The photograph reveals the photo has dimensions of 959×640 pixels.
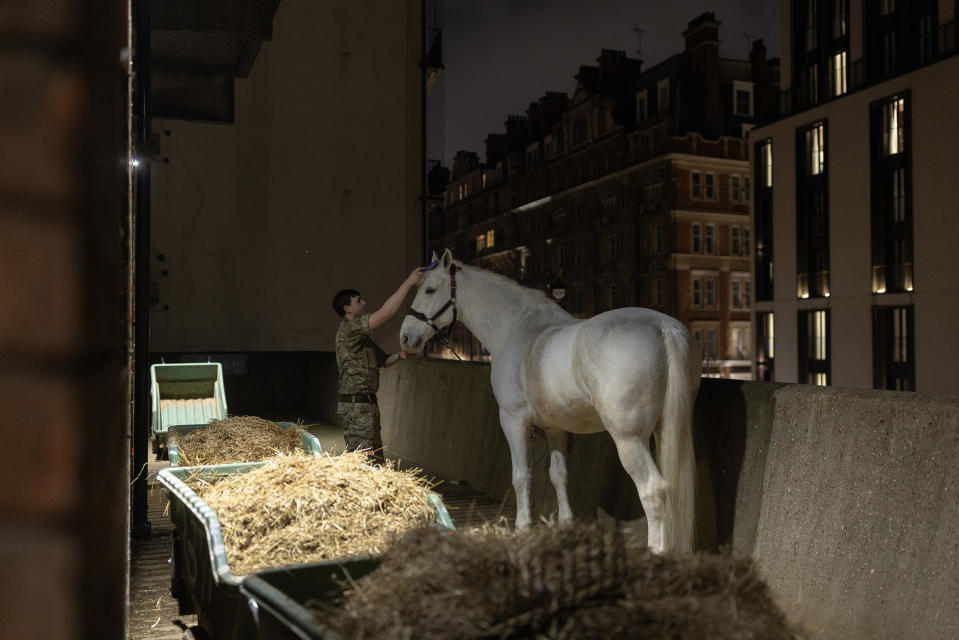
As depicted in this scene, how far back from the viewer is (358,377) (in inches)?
263

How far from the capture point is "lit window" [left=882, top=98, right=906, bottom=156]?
3195 centimetres

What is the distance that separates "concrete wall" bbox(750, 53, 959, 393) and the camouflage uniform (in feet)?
89.2

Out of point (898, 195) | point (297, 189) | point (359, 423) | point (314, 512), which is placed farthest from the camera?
point (898, 195)

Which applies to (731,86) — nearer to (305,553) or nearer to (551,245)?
(551,245)

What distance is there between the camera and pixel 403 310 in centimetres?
1806

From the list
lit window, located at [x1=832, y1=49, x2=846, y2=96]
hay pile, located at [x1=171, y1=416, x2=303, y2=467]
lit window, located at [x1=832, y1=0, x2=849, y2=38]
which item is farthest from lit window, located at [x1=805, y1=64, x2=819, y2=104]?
hay pile, located at [x1=171, y1=416, x2=303, y2=467]

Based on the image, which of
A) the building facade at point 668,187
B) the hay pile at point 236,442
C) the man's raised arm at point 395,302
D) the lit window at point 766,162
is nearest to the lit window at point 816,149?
the lit window at point 766,162

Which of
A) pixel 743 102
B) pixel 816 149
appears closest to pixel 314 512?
pixel 816 149

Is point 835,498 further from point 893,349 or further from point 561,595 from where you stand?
point 893,349

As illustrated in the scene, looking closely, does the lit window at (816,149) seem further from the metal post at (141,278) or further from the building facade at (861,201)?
the metal post at (141,278)

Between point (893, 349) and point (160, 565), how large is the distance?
31293mm

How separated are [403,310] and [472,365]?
9.05 meters

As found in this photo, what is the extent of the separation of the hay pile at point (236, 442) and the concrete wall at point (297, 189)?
1008cm

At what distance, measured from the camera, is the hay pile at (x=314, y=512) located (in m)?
3.64
